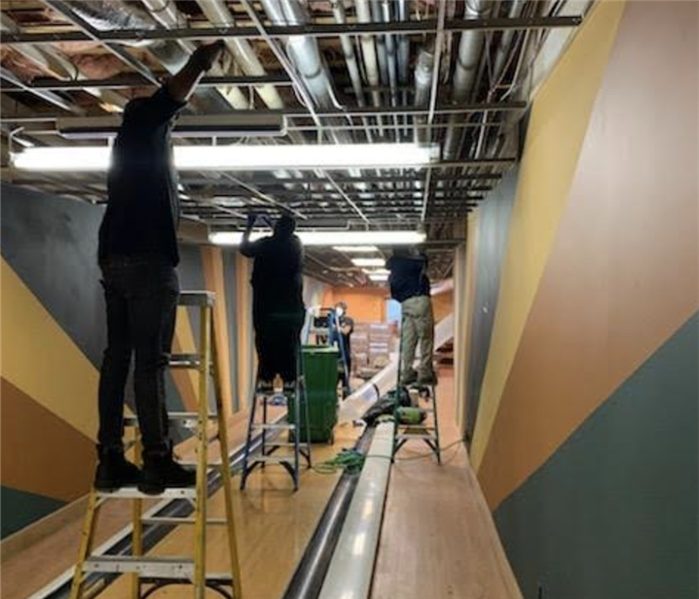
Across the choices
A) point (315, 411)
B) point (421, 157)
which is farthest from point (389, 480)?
point (421, 157)

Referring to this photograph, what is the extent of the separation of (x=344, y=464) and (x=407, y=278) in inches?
79.7

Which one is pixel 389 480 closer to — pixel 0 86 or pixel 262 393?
pixel 262 393

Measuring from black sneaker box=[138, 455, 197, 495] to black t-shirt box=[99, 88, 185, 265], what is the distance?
2.36ft

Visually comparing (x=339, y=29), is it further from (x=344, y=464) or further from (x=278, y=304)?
(x=344, y=464)

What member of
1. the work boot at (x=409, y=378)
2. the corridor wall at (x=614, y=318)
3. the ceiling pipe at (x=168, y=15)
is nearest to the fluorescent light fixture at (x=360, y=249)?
the work boot at (x=409, y=378)

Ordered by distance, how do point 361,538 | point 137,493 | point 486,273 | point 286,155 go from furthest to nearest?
point 486,273
point 361,538
point 286,155
point 137,493

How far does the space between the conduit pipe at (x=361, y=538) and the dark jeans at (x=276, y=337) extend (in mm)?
1177

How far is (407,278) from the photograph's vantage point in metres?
6.92

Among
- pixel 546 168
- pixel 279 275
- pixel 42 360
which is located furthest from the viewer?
pixel 279 275

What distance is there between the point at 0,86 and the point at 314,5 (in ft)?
5.89

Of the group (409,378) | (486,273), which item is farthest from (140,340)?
(409,378)

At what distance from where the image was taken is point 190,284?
26.8 ft

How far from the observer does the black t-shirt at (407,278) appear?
22.5 ft

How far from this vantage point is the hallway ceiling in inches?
104
